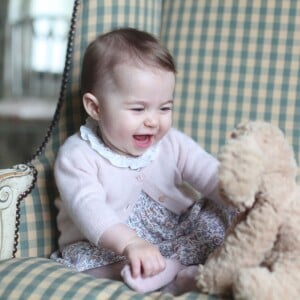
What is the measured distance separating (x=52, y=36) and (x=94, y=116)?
2.24 m

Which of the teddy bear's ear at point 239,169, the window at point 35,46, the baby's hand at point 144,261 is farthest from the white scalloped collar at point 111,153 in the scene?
the window at point 35,46

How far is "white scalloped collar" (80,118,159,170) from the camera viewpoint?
110 centimetres

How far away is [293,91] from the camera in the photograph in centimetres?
123

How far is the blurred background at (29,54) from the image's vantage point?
10.5 ft

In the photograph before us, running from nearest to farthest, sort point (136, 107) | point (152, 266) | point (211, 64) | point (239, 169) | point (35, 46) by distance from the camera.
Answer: point (239, 169) < point (152, 266) < point (136, 107) < point (211, 64) < point (35, 46)

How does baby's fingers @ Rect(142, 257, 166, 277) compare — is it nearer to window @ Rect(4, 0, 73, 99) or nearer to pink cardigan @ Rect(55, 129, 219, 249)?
pink cardigan @ Rect(55, 129, 219, 249)

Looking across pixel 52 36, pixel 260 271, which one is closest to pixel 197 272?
pixel 260 271

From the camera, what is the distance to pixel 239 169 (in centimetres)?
77

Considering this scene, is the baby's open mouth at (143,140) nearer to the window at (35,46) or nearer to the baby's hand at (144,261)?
the baby's hand at (144,261)

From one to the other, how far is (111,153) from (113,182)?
52mm

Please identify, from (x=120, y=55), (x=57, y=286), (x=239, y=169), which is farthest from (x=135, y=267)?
(x=120, y=55)

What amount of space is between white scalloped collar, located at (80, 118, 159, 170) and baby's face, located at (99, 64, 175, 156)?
23 mm

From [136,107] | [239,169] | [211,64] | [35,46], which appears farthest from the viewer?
[35,46]

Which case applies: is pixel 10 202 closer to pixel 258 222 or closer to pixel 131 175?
pixel 131 175
